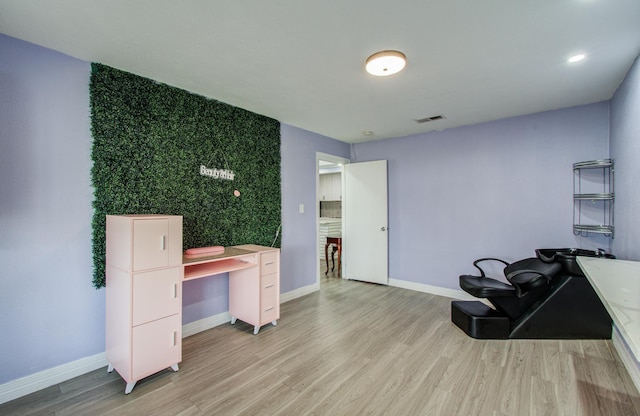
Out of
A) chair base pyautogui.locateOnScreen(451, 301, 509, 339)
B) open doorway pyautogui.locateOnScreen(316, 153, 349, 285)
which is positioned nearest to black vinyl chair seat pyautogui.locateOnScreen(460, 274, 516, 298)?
chair base pyautogui.locateOnScreen(451, 301, 509, 339)

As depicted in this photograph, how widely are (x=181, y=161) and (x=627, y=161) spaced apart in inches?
160

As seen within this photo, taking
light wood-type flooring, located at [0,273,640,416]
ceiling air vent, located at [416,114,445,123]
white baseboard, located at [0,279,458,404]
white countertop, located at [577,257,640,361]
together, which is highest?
ceiling air vent, located at [416,114,445,123]

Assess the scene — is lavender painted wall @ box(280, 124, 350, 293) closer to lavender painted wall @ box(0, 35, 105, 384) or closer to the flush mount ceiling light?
the flush mount ceiling light

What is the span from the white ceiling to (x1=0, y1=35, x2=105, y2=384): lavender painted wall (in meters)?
0.30

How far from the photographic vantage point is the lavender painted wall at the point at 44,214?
193 cm

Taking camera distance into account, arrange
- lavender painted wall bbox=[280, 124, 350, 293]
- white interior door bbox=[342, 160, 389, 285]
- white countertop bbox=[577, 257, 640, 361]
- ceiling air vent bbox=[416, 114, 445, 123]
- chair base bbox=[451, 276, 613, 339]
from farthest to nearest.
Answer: white interior door bbox=[342, 160, 389, 285], lavender painted wall bbox=[280, 124, 350, 293], ceiling air vent bbox=[416, 114, 445, 123], chair base bbox=[451, 276, 613, 339], white countertop bbox=[577, 257, 640, 361]

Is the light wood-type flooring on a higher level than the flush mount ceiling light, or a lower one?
lower

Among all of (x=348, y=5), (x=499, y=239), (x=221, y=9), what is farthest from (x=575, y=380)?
(x=221, y=9)

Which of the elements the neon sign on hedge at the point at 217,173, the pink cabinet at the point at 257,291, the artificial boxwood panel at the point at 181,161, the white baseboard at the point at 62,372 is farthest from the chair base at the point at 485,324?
the neon sign on hedge at the point at 217,173

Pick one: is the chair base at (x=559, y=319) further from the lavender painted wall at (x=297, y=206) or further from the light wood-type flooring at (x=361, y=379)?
the lavender painted wall at (x=297, y=206)

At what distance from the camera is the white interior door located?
4.60 meters

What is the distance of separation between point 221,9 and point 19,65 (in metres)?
1.58

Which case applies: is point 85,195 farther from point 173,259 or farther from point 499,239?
point 499,239

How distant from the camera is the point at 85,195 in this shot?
223 centimetres
